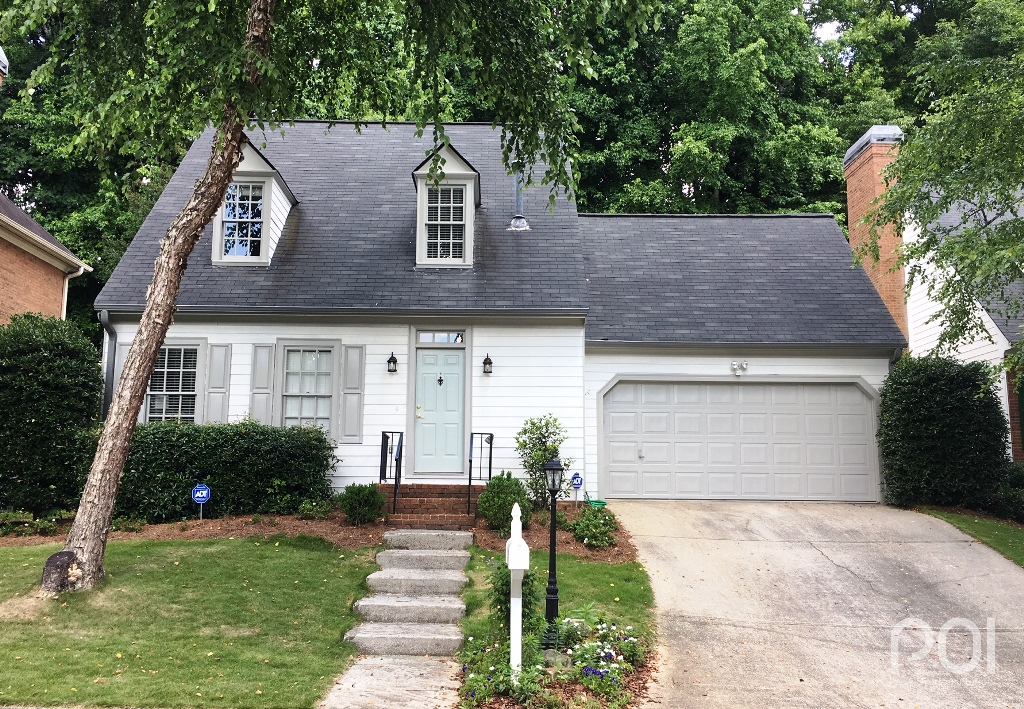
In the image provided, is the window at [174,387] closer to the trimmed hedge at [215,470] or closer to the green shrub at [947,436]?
the trimmed hedge at [215,470]

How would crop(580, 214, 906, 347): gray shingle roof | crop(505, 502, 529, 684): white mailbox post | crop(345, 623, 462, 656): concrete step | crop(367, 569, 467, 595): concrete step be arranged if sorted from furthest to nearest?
crop(580, 214, 906, 347): gray shingle roof < crop(367, 569, 467, 595): concrete step < crop(345, 623, 462, 656): concrete step < crop(505, 502, 529, 684): white mailbox post

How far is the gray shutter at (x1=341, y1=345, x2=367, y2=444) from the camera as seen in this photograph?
452 inches

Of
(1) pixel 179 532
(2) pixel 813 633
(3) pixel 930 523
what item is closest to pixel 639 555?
(2) pixel 813 633

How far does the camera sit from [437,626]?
23.0 feet

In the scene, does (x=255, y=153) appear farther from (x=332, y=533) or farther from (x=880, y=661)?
(x=880, y=661)

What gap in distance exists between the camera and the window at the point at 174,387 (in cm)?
1159

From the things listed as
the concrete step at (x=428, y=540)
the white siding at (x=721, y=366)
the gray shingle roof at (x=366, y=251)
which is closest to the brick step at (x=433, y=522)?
the concrete step at (x=428, y=540)

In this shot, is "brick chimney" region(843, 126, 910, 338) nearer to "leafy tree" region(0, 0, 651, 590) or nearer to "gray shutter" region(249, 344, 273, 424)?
"leafy tree" region(0, 0, 651, 590)

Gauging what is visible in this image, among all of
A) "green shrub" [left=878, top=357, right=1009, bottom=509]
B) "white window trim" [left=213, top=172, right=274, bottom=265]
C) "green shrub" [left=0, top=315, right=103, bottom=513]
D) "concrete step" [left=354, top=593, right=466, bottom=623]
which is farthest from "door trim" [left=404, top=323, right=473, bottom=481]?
"green shrub" [left=878, top=357, right=1009, bottom=509]

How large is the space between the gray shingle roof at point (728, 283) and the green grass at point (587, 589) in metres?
4.76

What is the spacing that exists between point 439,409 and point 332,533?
2881mm

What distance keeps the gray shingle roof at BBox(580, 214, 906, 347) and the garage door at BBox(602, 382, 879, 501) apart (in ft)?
3.11

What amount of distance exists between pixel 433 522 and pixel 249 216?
639 cm

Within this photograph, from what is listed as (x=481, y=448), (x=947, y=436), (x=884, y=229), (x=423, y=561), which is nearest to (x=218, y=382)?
(x=481, y=448)
